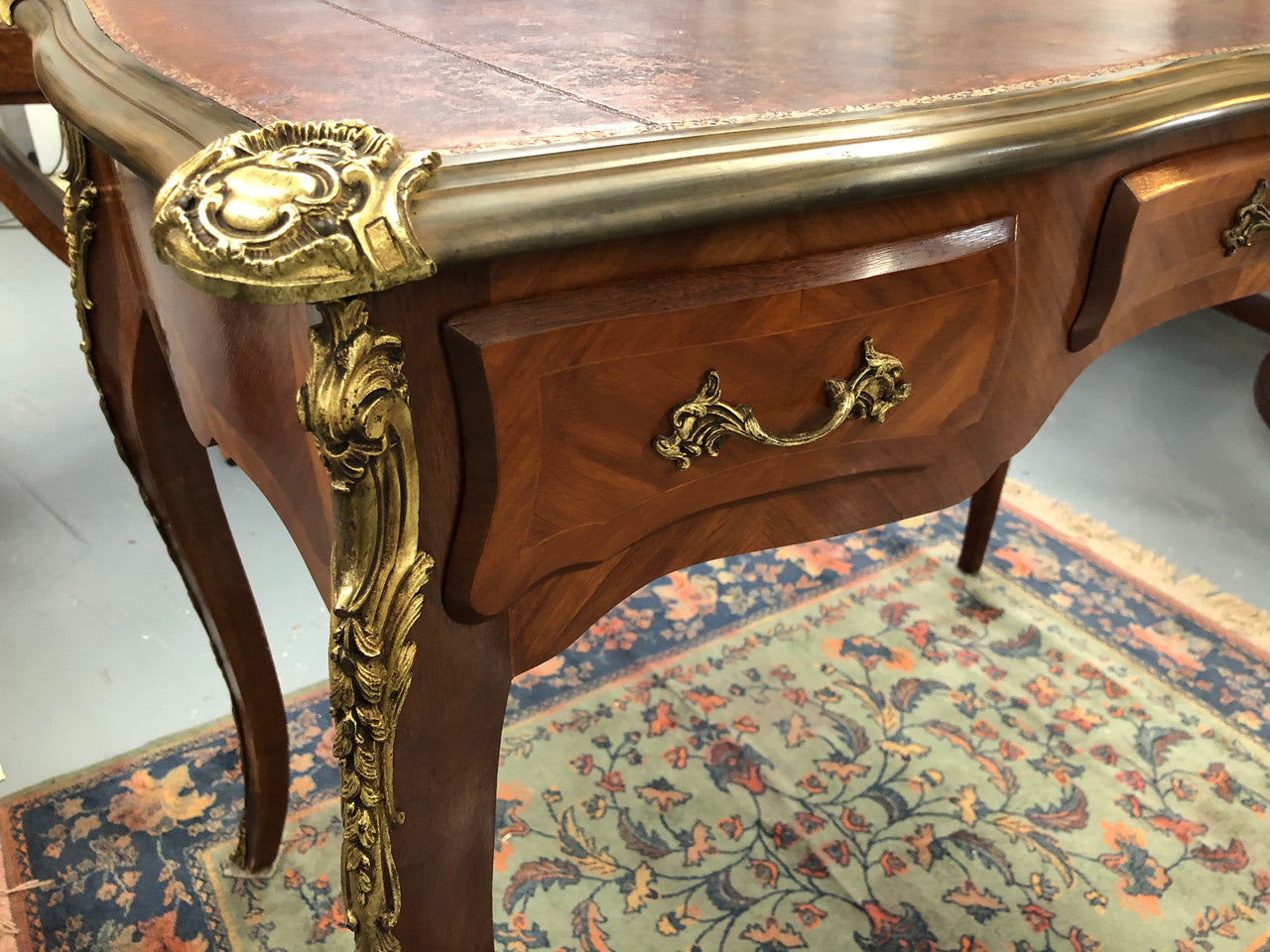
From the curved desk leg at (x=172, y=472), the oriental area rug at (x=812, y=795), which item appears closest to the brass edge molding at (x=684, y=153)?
the curved desk leg at (x=172, y=472)

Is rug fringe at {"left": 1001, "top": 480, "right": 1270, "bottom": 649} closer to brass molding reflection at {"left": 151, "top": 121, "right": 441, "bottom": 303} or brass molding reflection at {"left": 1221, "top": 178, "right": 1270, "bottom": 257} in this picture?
brass molding reflection at {"left": 1221, "top": 178, "right": 1270, "bottom": 257}

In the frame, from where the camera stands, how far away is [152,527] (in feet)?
4.82

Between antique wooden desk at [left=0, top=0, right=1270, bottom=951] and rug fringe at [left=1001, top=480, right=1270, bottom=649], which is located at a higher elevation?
antique wooden desk at [left=0, top=0, right=1270, bottom=951]

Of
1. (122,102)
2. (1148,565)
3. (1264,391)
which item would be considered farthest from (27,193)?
(1264,391)

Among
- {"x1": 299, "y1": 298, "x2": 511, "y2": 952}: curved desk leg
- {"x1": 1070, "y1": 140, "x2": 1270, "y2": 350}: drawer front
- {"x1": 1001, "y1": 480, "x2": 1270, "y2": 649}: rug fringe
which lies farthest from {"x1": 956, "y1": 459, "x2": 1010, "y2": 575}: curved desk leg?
{"x1": 299, "y1": 298, "x2": 511, "y2": 952}: curved desk leg

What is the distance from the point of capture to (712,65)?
0.53 m

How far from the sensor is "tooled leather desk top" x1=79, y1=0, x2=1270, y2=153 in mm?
431

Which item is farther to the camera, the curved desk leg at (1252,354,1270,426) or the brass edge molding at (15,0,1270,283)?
the curved desk leg at (1252,354,1270,426)

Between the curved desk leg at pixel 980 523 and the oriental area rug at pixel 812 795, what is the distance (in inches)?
1.3

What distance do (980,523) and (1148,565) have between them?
0.29 metres

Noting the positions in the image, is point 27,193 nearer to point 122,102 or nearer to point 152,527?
point 152,527

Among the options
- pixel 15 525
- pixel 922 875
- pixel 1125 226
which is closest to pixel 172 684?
pixel 15 525

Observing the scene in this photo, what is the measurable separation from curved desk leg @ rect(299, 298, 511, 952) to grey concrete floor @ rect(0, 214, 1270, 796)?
797 mm

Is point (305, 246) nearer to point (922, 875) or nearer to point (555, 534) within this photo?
point (555, 534)
